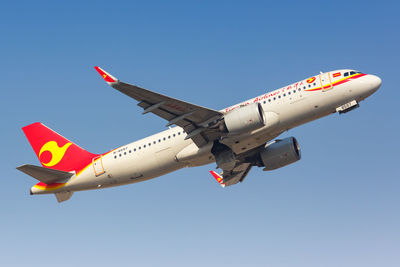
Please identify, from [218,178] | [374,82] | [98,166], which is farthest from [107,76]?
[374,82]

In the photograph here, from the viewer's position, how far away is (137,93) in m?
35.6

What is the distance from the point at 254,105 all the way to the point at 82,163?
15.8 metres

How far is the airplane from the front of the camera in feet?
124

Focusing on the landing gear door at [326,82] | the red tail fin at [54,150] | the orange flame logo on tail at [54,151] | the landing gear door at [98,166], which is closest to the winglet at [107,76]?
the landing gear door at [98,166]

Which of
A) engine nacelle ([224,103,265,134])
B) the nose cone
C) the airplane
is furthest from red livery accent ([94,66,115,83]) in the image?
the nose cone

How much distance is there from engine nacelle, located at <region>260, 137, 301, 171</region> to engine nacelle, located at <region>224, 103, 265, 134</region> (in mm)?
7477

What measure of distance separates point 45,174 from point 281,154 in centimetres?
1970

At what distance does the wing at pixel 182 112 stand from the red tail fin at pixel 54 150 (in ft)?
31.0

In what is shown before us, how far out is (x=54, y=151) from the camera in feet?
150

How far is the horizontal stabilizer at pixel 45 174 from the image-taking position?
4086 cm

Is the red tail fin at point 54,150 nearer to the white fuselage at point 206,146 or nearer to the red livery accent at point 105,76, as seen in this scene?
the white fuselage at point 206,146

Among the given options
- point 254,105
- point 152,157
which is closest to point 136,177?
point 152,157

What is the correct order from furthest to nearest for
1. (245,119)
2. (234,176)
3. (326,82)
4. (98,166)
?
1. (234,176)
2. (98,166)
3. (326,82)
4. (245,119)

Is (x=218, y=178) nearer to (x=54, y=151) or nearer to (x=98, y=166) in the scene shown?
(x=98, y=166)
